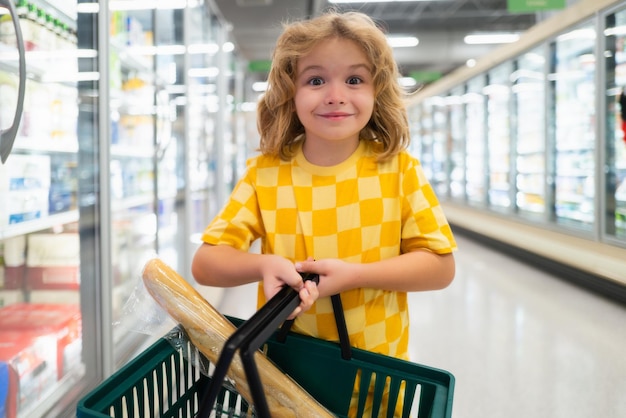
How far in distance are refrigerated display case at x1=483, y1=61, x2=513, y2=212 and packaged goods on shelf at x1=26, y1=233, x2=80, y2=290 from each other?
5568mm

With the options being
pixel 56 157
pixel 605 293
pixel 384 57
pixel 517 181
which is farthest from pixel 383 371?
pixel 517 181

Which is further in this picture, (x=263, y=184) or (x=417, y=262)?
(x=263, y=184)

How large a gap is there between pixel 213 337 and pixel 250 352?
26 cm

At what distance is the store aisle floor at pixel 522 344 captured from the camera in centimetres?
218

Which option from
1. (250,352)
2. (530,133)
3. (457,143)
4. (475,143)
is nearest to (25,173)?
(250,352)

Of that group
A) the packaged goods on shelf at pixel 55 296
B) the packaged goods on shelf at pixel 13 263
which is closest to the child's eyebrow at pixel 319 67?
the packaged goods on shelf at pixel 13 263

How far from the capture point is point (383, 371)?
2.53ft

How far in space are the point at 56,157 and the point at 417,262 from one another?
1662mm

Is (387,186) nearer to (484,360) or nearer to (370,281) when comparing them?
(370,281)

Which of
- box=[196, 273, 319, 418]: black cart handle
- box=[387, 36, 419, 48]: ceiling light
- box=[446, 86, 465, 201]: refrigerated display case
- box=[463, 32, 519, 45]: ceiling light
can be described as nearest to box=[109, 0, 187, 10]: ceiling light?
box=[196, 273, 319, 418]: black cart handle

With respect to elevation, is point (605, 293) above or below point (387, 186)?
below

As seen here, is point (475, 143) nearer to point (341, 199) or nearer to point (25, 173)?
point (25, 173)

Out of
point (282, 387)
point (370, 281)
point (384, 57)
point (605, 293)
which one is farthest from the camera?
point (605, 293)

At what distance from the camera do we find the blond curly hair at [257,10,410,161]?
3.16 feet
